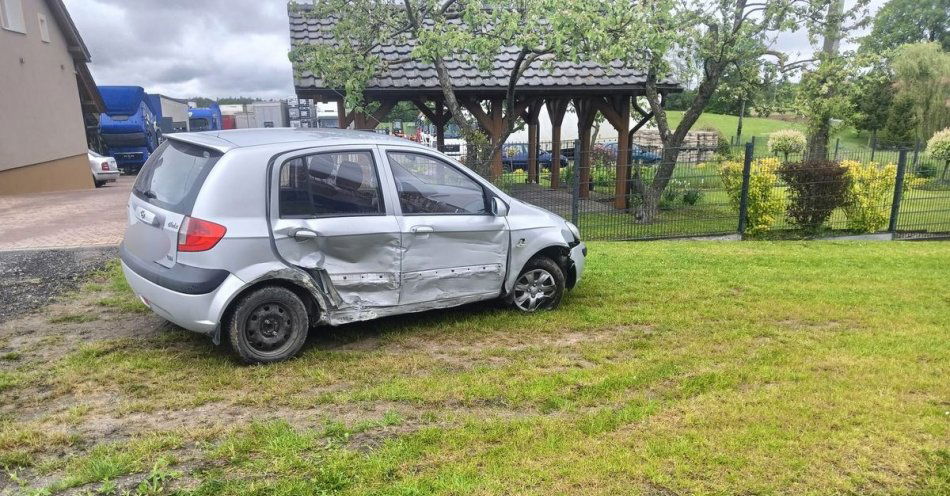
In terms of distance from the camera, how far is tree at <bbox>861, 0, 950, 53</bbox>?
189 feet

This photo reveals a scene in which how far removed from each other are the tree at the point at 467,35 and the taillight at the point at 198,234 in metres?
6.07

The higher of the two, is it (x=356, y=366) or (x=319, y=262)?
(x=319, y=262)

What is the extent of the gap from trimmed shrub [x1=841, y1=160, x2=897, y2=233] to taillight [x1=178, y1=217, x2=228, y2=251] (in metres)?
11.4

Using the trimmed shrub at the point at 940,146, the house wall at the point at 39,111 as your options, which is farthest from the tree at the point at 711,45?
the house wall at the point at 39,111

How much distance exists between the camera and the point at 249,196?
431 cm

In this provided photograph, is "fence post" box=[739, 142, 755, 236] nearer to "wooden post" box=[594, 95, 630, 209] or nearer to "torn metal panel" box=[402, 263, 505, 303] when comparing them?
"wooden post" box=[594, 95, 630, 209]

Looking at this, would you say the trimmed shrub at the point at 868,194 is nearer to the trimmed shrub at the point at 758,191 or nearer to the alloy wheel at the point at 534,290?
the trimmed shrub at the point at 758,191

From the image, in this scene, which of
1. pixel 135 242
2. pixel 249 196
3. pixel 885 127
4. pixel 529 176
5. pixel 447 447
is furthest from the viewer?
pixel 885 127

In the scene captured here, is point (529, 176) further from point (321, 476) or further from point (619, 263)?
point (321, 476)

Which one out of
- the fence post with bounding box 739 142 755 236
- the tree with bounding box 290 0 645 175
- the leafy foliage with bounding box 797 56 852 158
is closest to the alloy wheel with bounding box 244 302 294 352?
the tree with bounding box 290 0 645 175

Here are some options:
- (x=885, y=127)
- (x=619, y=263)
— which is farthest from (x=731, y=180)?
(x=885, y=127)

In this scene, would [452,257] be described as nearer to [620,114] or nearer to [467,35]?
[467,35]

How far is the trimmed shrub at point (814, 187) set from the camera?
1123 cm

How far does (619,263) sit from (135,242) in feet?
18.9
